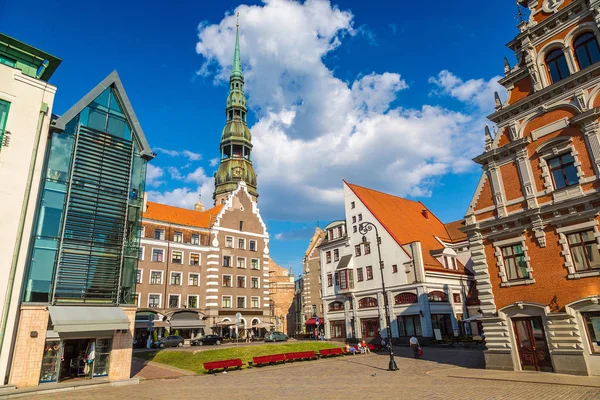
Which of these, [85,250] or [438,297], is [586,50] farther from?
[85,250]

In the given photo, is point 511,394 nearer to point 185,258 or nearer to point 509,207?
point 509,207

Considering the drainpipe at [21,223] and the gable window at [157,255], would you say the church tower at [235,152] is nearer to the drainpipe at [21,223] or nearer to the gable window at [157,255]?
the gable window at [157,255]

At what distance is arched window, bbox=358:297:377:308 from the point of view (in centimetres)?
4530

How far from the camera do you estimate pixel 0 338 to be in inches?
738

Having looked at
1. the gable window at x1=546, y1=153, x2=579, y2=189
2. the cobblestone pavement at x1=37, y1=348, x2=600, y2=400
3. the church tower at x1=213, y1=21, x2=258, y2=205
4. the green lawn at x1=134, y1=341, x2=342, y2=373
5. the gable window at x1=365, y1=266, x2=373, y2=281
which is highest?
the church tower at x1=213, y1=21, x2=258, y2=205

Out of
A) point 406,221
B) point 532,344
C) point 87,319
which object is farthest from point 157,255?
point 532,344

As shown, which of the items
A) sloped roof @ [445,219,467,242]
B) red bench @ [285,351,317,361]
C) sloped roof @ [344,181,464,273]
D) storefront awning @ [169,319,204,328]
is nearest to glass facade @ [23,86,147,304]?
red bench @ [285,351,317,361]

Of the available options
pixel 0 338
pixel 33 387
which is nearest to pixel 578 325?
pixel 33 387

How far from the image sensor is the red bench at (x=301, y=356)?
96.0 feet

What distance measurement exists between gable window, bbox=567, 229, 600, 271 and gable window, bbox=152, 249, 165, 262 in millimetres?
43964

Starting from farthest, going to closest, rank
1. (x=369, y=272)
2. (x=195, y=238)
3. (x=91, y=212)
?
(x=195, y=238)
(x=369, y=272)
(x=91, y=212)

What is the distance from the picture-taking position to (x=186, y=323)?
158 ft

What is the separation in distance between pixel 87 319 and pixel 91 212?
6378mm

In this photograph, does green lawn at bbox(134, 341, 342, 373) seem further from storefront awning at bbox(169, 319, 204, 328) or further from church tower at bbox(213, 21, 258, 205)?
church tower at bbox(213, 21, 258, 205)
